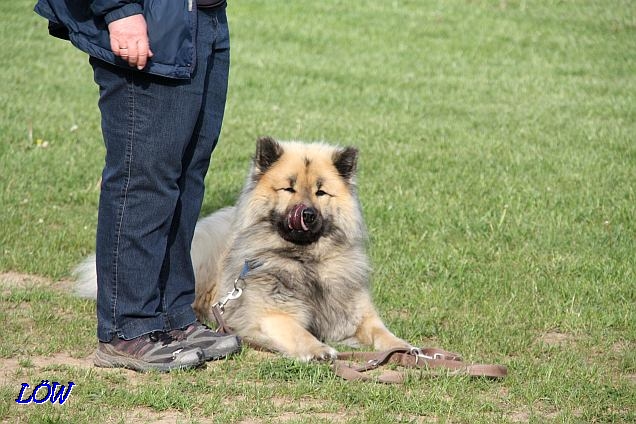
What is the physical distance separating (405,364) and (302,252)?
2.86 ft

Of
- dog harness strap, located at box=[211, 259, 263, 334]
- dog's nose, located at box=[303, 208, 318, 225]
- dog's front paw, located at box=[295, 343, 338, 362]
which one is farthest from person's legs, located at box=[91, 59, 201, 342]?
dog's nose, located at box=[303, 208, 318, 225]

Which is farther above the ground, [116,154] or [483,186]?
[116,154]

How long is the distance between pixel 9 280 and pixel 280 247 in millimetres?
1743

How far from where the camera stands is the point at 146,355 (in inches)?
158

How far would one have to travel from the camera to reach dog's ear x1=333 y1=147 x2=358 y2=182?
4910 millimetres

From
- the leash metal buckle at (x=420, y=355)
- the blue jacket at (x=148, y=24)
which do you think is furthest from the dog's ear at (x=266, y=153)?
the leash metal buckle at (x=420, y=355)

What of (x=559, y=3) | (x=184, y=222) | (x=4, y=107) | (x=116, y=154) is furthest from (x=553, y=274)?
(x=559, y=3)

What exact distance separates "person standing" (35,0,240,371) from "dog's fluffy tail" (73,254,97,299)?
971mm

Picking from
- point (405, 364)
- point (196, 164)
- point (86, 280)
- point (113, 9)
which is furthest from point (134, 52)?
point (86, 280)

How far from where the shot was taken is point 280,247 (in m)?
4.81

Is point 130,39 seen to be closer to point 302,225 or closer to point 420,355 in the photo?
point 302,225

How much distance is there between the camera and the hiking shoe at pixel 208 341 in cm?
423

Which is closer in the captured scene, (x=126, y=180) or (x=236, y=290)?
(x=126, y=180)

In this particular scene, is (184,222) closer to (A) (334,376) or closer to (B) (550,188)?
(A) (334,376)
